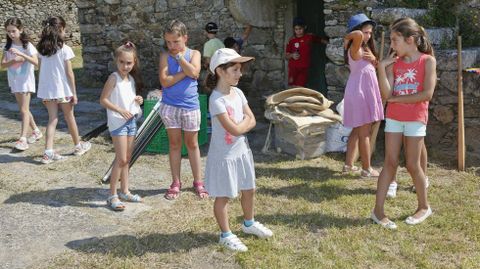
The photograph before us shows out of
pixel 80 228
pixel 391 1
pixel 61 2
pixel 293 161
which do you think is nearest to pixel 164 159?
pixel 293 161

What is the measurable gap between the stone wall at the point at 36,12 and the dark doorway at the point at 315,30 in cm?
1141

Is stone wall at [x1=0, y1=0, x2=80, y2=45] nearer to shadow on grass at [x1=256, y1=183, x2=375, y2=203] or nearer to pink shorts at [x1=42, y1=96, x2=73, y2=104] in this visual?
pink shorts at [x1=42, y1=96, x2=73, y2=104]

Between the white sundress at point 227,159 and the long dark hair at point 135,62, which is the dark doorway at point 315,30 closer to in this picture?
the long dark hair at point 135,62

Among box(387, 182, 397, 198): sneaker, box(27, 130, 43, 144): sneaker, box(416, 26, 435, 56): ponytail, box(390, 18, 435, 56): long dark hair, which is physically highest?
box(390, 18, 435, 56): long dark hair

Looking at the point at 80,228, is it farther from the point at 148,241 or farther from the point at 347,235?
the point at 347,235

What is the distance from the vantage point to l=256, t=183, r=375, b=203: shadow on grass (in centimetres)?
459

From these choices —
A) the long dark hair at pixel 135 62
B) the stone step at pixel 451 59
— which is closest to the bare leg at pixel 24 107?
the long dark hair at pixel 135 62

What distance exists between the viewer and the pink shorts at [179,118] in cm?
451

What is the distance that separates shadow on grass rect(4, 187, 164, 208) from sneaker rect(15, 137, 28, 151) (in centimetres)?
148

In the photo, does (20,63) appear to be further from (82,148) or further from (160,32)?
(160,32)

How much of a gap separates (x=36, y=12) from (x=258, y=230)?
15.9 m

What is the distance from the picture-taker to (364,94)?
486 cm

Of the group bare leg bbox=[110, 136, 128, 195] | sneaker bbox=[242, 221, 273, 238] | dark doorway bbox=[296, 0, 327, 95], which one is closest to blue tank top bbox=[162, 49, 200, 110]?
bare leg bbox=[110, 136, 128, 195]

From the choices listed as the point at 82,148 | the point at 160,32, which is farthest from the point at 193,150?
the point at 160,32
